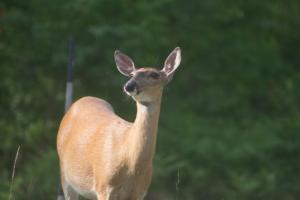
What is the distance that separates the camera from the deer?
7.12 m

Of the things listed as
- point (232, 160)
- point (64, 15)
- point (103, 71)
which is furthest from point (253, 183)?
point (64, 15)

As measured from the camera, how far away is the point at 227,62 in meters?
16.7

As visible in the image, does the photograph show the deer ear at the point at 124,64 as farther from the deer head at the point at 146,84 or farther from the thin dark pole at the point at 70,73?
the thin dark pole at the point at 70,73

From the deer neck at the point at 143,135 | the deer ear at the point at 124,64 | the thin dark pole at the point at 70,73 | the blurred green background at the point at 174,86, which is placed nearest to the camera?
the deer neck at the point at 143,135

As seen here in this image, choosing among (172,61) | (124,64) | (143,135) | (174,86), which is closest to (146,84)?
(143,135)

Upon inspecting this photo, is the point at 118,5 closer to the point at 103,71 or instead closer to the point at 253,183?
the point at 103,71

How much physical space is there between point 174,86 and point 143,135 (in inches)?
358

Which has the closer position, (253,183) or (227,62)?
(253,183)

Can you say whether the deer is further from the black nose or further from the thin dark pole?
the thin dark pole

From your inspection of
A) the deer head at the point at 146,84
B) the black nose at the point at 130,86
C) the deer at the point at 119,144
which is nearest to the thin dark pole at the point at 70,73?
the deer at the point at 119,144

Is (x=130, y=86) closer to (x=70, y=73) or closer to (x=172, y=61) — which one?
(x=172, y=61)

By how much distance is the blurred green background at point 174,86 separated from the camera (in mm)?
14758

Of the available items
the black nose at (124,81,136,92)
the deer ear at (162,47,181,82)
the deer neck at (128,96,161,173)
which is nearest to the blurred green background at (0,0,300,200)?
the deer ear at (162,47,181,82)

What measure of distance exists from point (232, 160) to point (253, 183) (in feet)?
1.79
